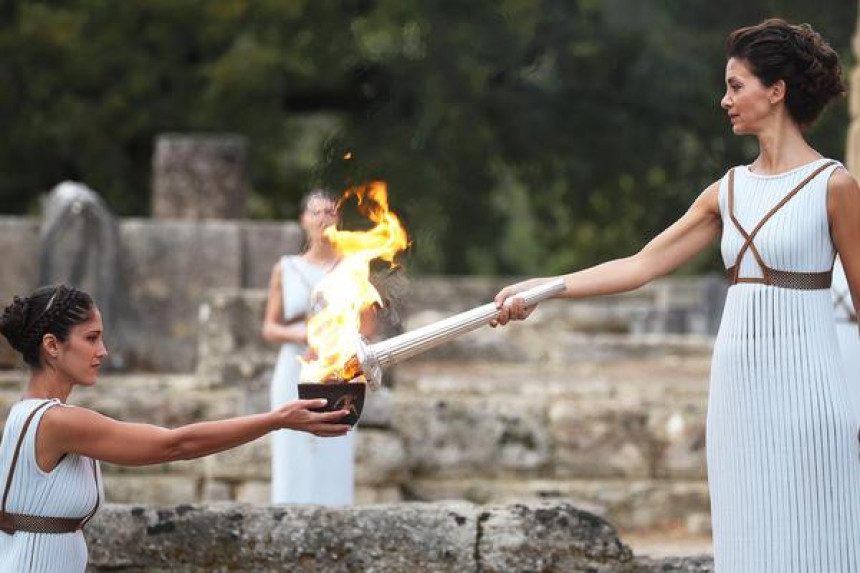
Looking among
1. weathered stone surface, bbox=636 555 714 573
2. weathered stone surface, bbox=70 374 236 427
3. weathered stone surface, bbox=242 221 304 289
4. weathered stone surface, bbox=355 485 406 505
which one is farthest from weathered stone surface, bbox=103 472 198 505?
weathered stone surface, bbox=636 555 714 573

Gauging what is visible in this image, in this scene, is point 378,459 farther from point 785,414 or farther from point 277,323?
point 785,414

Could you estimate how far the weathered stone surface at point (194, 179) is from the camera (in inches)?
575

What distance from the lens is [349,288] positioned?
482 centimetres

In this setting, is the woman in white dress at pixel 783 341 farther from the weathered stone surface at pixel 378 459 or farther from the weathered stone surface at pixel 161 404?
the weathered stone surface at pixel 161 404

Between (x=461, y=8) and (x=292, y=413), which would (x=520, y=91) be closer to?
(x=461, y=8)

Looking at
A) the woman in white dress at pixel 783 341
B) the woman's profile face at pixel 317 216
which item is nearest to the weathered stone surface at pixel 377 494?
the woman's profile face at pixel 317 216

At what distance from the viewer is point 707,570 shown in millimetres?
5539

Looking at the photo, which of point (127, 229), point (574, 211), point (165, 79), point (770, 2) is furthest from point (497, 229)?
point (127, 229)

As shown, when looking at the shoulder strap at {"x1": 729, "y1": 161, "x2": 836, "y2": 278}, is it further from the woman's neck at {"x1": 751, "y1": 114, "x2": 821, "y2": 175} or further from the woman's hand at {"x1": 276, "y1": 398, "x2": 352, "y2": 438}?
the woman's hand at {"x1": 276, "y1": 398, "x2": 352, "y2": 438}

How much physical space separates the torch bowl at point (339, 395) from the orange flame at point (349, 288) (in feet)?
0.32

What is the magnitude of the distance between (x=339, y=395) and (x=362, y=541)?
1511 millimetres

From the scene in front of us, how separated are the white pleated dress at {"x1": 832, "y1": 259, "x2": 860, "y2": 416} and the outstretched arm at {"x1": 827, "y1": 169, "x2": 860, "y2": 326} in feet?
6.15

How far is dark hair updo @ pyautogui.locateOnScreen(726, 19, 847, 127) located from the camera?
168 inches

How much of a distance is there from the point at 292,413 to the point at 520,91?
18.7 metres
